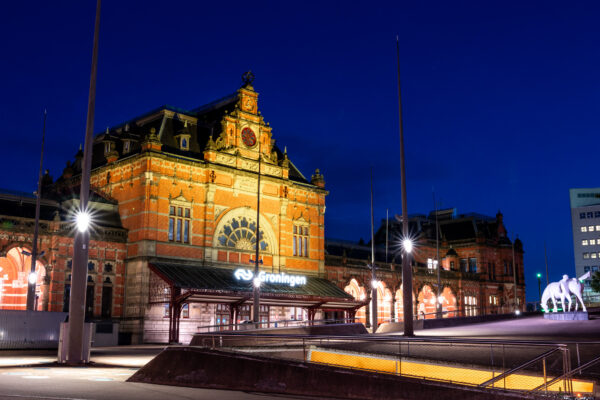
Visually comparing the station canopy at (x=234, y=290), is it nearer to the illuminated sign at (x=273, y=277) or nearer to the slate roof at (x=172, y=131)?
the illuminated sign at (x=273, y=277)

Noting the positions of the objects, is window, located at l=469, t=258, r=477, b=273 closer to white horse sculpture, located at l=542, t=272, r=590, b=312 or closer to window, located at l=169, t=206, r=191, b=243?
white horse sculpture, located at l=542, t=272, r=590, b=312

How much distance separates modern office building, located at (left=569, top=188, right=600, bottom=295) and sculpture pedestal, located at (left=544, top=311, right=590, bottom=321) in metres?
114

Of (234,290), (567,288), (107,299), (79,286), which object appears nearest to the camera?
(79,286)

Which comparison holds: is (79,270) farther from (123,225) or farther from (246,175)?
(246,175)

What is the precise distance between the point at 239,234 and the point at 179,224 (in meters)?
5.70

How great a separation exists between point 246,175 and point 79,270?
31.9 m

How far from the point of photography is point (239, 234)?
52.6m

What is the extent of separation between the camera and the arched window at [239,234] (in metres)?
51.5

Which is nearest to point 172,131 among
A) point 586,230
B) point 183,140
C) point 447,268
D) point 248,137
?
point 183,140

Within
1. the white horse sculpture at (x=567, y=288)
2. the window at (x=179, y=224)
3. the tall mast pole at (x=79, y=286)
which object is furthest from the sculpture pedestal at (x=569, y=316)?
the tall mast pole at (x=79, y=286)

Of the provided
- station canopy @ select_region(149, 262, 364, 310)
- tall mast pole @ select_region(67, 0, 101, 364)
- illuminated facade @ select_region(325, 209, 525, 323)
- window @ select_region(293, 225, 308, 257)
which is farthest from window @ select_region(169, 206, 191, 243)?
tall mast pole @ select_region(67, 0, 101, 364)

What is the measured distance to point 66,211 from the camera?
47750 mm

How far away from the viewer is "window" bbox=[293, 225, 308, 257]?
2254 inches

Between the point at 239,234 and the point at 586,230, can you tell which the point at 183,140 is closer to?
the point at 239,234
